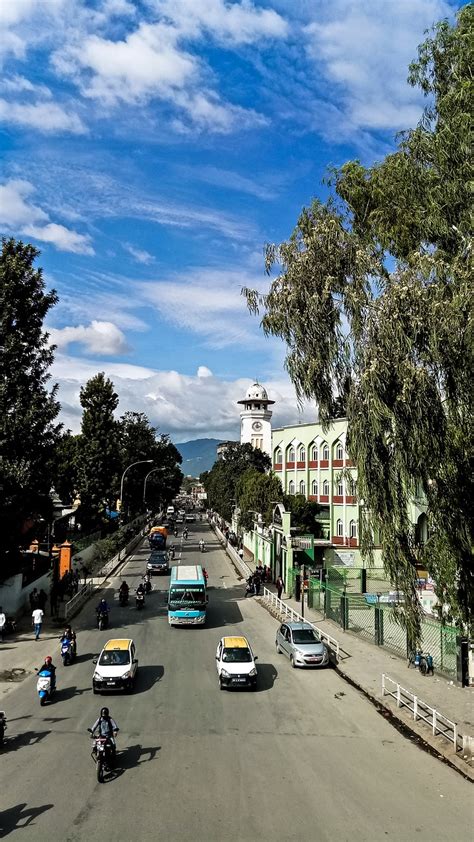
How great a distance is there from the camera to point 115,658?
62.7 ft

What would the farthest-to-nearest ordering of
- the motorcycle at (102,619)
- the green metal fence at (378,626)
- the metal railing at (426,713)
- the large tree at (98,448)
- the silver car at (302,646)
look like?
the large tree at (98,448)
the motorcycle at (102,619)
the silver car at (302,646)
the green metal fence at (378,626)
the metal railing at (426,713)

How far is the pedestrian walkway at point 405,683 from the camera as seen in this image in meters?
16.0

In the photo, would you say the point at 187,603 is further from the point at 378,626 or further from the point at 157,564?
the point at 157,564

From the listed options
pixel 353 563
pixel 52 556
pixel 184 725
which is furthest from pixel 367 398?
pixel 353 563

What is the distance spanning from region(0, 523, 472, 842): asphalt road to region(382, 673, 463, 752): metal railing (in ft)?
2.91

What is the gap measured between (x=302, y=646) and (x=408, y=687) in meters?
4.36

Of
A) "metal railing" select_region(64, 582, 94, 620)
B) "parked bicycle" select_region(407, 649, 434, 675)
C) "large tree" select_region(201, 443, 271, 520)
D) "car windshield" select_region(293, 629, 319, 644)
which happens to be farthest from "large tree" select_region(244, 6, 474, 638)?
"large tree" select_region(201, 443, 271, 520)

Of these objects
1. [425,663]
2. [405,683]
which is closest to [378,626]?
[425,663]

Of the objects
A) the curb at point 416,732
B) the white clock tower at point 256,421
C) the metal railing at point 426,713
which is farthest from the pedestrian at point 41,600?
the white clock tower at point 256,421

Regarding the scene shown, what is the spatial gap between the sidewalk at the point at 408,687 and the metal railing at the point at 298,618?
39 cm

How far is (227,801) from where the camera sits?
1145 centimetres

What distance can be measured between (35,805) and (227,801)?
139 inches

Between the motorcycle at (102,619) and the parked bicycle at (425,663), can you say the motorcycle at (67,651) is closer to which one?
the motorcycle at (102,619)

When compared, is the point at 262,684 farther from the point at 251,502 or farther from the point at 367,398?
the point at 251,502
